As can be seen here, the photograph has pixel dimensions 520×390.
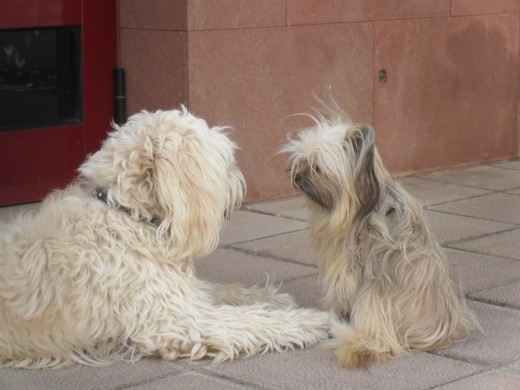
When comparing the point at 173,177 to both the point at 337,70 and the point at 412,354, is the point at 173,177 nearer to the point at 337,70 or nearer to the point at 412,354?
the point at 412,354

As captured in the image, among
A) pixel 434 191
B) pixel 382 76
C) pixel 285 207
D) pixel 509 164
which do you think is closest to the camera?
pixel 285 207

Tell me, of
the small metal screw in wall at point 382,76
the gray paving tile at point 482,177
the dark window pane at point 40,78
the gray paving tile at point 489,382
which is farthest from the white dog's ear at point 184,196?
the gray paving tile at point 482,177

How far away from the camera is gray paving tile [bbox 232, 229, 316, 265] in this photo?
675cm

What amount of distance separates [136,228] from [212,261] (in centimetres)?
180

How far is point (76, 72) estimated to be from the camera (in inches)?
308

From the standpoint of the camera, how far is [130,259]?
481cm

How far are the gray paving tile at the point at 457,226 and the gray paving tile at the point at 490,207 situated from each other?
13 cm

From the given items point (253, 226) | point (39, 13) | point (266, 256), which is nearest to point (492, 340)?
point (266, 256)

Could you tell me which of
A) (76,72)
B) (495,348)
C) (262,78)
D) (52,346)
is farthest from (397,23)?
(52,346)

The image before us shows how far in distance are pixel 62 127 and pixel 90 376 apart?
3.36 meters

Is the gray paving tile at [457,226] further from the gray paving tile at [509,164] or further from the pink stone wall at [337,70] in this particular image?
the gray paving tile at [509,164]

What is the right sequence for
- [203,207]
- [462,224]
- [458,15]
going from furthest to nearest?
1. [458,15]
2. [462,224]
3. [203,207]

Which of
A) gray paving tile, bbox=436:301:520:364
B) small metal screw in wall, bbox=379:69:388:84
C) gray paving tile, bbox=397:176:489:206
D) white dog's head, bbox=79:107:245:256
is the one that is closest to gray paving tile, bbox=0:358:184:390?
white dog's head, bbox=79:107:245:256

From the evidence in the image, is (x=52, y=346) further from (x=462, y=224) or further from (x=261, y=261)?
(x=462, y=224)
